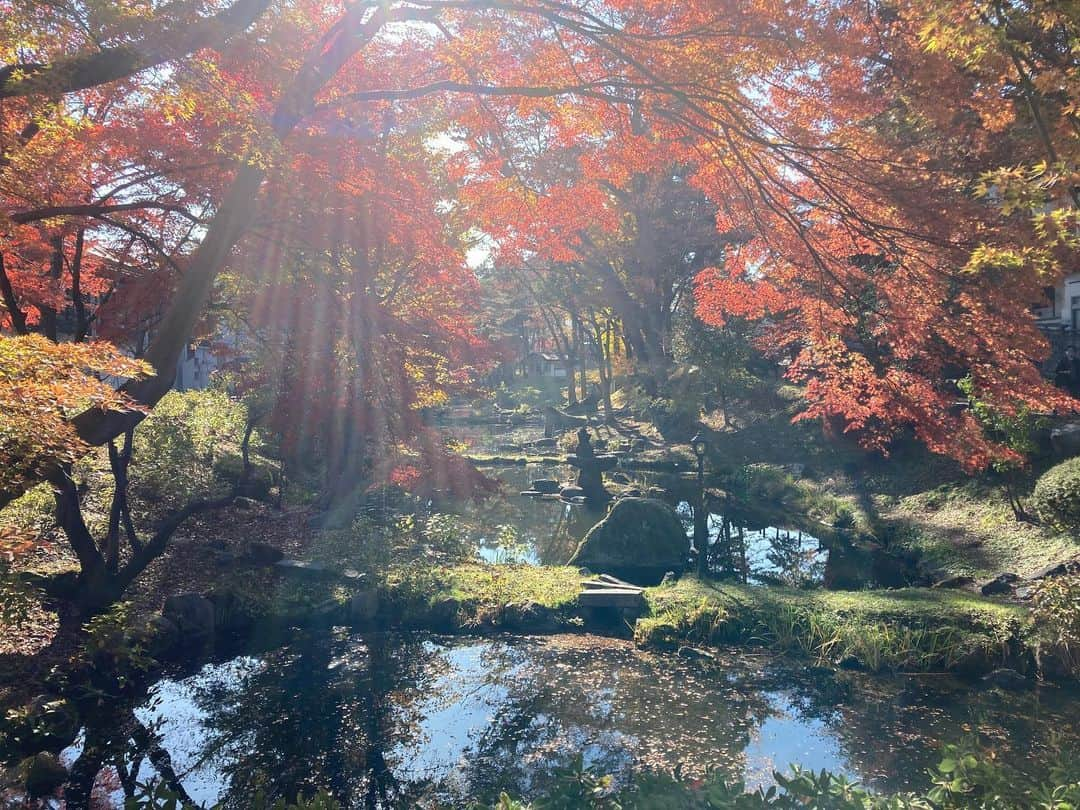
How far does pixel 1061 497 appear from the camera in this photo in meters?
8.58

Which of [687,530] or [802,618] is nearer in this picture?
[802,618]

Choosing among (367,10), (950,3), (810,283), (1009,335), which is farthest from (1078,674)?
(367,10)

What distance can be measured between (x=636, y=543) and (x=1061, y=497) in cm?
542

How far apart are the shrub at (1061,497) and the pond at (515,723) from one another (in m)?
3.84

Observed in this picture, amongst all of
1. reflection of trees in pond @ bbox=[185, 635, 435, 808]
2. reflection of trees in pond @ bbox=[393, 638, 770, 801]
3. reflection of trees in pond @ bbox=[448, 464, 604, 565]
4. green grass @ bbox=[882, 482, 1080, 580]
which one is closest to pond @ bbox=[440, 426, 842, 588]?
reflection of trees in pond @ bbox=[448, 464, 604, 565]

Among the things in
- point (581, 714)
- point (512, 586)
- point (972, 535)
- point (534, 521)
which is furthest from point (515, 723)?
point (534, 521)

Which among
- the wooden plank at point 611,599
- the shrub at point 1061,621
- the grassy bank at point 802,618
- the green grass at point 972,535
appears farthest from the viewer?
the green grass at point 972,535

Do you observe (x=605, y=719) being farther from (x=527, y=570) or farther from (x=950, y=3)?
(x=950, y=3)

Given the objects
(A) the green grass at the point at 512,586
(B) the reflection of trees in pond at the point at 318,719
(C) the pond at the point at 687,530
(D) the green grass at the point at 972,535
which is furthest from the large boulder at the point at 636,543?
(D) the green grass at the point at 972,535

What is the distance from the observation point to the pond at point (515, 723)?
4.71 metres

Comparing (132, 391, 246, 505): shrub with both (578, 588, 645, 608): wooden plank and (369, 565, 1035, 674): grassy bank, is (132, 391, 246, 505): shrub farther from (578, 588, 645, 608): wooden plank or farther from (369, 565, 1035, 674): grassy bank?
(578, 588, 645, 608): wooden plank

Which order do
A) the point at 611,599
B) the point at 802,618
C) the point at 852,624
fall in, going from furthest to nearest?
the point at 611,599 < the point at 802,618 < the point at 852,624

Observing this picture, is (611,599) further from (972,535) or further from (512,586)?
(972,535)

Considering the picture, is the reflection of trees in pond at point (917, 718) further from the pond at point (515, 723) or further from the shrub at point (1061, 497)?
the shrub at point (1061, 497)
